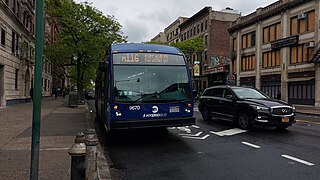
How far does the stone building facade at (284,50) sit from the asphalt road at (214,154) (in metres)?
19.0

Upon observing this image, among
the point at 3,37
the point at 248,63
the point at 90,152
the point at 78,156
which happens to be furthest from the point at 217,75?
the point at 78,156

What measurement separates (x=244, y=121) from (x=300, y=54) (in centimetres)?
2085

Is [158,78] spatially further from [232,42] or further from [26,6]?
[232,42]

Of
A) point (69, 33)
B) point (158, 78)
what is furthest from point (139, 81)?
point (69, 33)

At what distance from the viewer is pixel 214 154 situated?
24.4 ft

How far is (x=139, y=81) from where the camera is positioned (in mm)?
8469

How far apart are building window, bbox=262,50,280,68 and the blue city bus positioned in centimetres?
2584

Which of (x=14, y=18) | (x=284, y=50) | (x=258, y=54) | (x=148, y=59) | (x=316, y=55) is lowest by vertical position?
(x=148, y=59)

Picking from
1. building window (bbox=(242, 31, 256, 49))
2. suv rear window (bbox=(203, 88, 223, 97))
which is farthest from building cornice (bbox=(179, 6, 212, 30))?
suv rear window (bbox=(203, 88, 223, 97))

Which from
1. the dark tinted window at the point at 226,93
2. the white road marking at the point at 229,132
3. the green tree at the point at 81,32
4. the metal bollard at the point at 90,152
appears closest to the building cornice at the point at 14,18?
the green tree at the point at 81,32

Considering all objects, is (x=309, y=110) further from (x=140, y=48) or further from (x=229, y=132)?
(x=140, y=48)

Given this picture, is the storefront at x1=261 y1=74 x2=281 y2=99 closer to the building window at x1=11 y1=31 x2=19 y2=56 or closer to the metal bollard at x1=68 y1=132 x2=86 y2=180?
the building window at x1=11 y1=31 x2=19 y2=56

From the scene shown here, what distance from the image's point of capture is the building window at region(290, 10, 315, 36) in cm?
2777

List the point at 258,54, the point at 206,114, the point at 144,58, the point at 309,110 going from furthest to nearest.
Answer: the point at 258,54 → the point at 309,110 → the point at 206,114 → the point at 144,58
